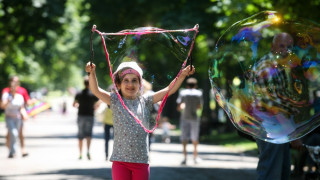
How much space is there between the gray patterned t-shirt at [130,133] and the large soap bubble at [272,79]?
1.32 metres

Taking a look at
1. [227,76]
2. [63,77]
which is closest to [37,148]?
[227,76]

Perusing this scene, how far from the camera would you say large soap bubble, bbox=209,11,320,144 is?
21.1 ft

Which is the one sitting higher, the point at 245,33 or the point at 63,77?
the point at 63,77

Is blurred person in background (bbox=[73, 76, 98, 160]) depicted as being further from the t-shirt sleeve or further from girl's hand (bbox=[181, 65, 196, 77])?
girl's hand (bbox=[181, 65, 196, 77])

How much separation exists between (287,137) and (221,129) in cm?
2374

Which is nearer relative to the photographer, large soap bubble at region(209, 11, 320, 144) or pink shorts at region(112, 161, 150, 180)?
pink shorts at region(112, 161, 150, 180)

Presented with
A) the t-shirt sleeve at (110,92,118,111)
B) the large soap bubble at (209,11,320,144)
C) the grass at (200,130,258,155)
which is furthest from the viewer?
the grass at (200,130,258,155)

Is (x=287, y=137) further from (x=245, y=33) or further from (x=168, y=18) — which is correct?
(x=168, y=18)

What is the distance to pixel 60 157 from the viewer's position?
15.0 meters

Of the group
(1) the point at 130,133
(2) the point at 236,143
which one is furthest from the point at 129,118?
(2) the point at 236,143

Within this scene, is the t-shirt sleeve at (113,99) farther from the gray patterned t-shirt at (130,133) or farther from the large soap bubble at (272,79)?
the large soap bubble at (272,79)

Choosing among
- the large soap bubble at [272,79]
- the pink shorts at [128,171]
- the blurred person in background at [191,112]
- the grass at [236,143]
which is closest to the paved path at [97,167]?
the blurred person in background at [191,112]

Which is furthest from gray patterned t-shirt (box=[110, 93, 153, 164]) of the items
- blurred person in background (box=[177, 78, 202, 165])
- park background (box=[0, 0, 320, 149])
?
blurred person in background (box=[177, 78, 202, 165])

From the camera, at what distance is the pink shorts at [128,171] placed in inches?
215
